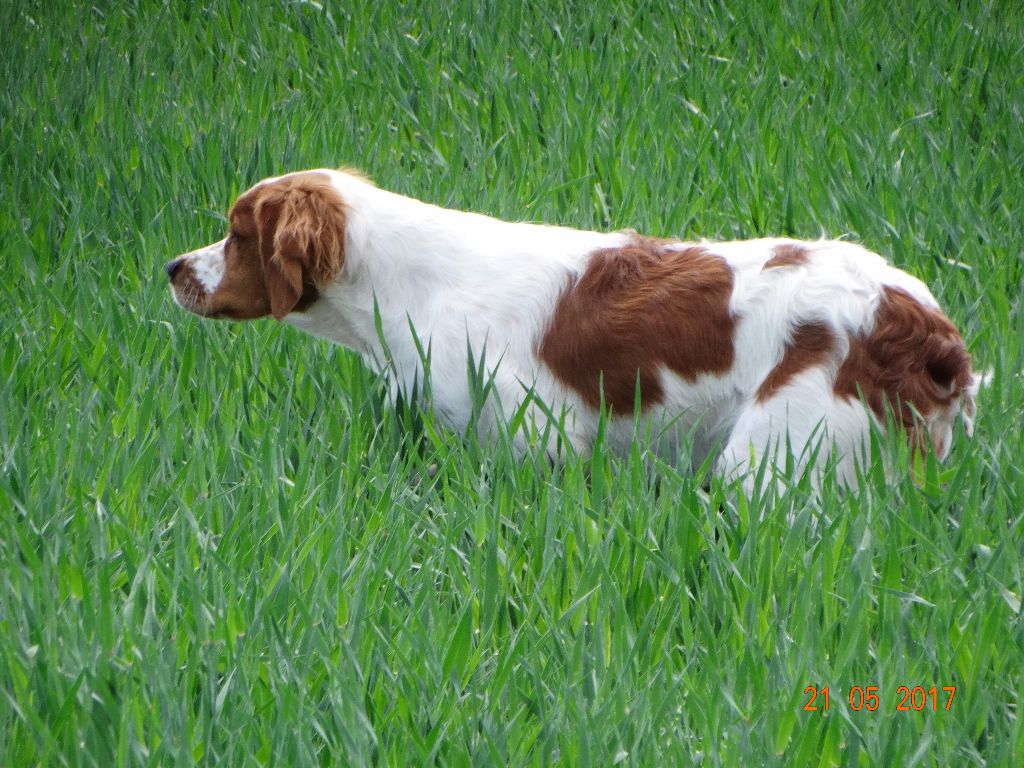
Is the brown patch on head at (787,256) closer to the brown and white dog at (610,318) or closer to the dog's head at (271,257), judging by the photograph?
the brown and white dog at (610,318)

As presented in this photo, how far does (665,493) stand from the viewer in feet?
8.54

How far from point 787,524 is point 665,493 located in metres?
0.25

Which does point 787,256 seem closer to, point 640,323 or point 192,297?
point 640,323

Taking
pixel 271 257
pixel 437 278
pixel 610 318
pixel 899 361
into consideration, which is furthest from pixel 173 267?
pixel 899 361

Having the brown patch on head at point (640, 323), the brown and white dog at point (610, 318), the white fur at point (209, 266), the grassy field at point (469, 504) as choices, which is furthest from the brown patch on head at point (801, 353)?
the white fur at point (209, 266)

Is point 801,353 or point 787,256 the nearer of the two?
point 801,353

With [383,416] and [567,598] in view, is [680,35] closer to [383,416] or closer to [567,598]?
[383,416]

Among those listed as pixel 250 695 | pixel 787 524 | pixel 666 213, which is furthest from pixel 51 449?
pixel 666 213

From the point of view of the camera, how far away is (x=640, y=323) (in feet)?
10.1

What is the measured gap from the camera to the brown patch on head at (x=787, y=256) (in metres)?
3.01

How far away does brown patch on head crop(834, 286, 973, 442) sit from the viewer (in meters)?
2.85

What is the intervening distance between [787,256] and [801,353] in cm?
27

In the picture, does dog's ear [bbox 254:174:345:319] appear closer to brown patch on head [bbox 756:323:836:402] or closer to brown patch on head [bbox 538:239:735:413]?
brown patch on head [bbox 538:239:735:413]

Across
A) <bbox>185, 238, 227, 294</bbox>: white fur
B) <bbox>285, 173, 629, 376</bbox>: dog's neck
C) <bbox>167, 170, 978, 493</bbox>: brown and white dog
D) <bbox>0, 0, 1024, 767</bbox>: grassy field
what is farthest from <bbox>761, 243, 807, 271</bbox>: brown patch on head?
<bbox>185, 238, 227, 294</bbox>: white fur
